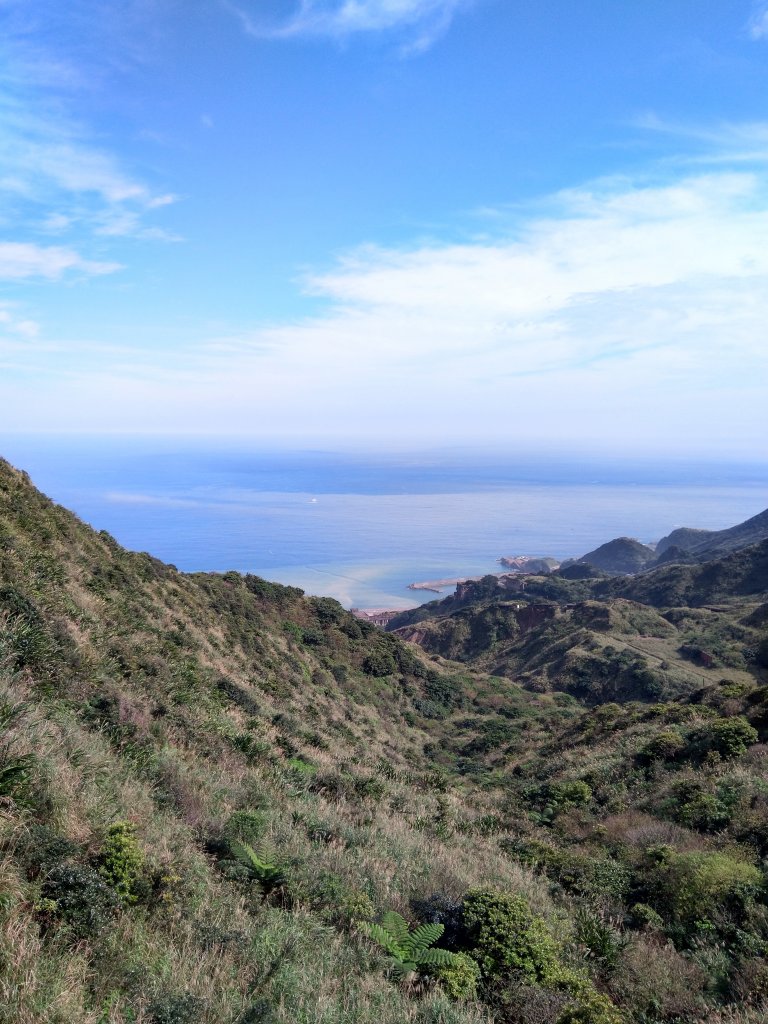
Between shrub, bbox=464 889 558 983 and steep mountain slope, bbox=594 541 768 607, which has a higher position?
shrub, bbox=464 889 558 983

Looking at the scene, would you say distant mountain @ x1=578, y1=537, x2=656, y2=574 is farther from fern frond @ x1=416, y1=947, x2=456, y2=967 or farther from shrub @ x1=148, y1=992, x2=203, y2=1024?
shrub @ x1=148, y1=992, x2=203, y2=1024

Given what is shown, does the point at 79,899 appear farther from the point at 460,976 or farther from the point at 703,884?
the point at 703,884

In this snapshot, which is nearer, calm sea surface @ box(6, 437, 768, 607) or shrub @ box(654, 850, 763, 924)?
shrub @ box(654, 850, 763, 924)

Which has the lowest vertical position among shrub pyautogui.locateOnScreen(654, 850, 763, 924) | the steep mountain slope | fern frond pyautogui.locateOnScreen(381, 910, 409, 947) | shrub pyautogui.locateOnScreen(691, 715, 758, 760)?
the steep mountain slope

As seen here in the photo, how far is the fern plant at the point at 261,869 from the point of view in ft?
16.2

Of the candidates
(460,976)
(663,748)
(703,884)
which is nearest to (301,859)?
(460,976)

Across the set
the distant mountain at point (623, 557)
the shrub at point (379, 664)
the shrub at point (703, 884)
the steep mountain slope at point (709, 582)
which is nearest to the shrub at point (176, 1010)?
the shrub at point (703, 884)

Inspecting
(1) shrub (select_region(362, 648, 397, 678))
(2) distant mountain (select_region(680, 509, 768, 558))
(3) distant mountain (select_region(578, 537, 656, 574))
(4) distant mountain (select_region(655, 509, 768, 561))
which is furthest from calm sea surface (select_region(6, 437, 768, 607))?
(1) shrub (select_region(362, 648, 397, 678))

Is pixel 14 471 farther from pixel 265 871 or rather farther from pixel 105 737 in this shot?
pixel 265 871

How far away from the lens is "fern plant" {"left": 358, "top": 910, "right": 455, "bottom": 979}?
4332mm

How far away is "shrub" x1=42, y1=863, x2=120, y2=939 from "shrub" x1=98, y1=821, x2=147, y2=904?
0.24 metres

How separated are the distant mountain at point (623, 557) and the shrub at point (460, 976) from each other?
108 meters

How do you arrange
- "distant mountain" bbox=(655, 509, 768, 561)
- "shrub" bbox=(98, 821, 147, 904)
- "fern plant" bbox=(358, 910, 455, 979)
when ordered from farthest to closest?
"distant mountain" bbox=(655, 509, 768, 561) < "fern plant" bbox=(358, 910, 455, 979) < "shrub" bbox=(98, 821, 147, 904)

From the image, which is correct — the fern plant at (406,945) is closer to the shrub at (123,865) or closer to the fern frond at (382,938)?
the fern frond at (382,938)
